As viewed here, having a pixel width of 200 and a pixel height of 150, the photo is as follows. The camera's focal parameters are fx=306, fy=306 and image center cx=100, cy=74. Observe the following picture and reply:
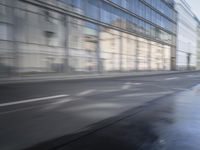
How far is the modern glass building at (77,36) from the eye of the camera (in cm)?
2314

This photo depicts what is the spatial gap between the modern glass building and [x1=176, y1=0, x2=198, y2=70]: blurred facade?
19.7 m

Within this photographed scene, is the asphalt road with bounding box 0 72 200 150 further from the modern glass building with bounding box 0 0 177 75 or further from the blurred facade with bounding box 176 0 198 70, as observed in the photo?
the blurred facade with bounding box 176 0 198 70

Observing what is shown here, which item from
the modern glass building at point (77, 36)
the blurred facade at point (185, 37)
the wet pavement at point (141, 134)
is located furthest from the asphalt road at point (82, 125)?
the blurred facade at point (185, 37)

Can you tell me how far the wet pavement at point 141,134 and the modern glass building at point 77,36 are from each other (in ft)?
54.1

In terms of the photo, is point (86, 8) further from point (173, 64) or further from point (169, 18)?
point (173, 64)

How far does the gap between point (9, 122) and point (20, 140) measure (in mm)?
1462

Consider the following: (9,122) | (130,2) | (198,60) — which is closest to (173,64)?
(130,2)

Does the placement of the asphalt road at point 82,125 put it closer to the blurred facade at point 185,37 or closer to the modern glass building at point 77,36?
the modern glass building at point 77,36

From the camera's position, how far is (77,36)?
103 feet

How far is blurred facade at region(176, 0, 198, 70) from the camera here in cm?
7312

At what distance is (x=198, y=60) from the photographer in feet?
340

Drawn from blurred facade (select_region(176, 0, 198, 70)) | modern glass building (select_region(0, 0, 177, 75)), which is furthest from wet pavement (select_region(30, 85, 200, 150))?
blurred facade (select_region(176, 0, 198, 70))

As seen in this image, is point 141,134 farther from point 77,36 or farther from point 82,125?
point 77,36

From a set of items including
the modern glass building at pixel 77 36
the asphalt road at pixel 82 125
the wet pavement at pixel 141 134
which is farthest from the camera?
the modern glass building at pixel 77 36
